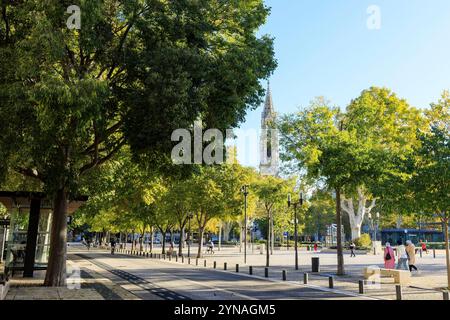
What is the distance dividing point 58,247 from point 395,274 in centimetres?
1504

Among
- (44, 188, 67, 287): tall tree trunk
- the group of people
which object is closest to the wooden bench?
the group of people

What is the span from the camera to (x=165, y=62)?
13453 millimetres

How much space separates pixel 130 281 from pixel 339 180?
12.6 m

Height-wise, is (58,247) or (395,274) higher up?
(58,247)

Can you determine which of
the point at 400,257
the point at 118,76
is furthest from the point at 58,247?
the point at 400,257

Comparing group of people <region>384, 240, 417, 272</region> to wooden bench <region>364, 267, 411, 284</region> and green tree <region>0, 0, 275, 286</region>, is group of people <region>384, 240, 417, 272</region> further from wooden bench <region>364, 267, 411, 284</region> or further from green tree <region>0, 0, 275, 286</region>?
green tree <region>0, 0, 275, 286</region>

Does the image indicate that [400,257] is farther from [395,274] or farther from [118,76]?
[118,76]

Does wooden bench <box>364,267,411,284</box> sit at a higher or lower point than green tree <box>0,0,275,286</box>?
lower

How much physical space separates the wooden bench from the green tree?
10350 mm

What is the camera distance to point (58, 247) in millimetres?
16719

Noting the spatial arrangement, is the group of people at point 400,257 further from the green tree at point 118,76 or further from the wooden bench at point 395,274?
the green tree at point 118,76

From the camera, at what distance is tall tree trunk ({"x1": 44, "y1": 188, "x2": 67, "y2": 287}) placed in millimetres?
16484

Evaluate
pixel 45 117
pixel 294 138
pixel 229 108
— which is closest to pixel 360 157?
pixel 294 138
